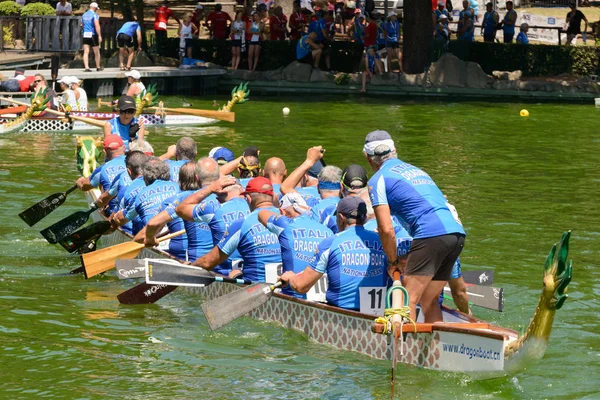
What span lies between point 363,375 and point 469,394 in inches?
38.3

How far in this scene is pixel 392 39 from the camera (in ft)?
109

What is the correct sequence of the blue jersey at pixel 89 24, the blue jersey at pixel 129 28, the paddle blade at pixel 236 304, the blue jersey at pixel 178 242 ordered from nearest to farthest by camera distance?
the paddle blade at pixel 236 304 → the blue jersey at pixel 178 242 → the blue jersey at pixel 89 24 → the blue jersey at pixel 129 28

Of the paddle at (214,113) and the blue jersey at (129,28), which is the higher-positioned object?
the blue jersey at (129,28)

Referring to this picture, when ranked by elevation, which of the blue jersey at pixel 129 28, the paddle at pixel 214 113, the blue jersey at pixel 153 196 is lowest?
the paddle at pixel 214 113

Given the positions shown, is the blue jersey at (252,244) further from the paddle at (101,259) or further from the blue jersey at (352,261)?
the paddle at (101,259)

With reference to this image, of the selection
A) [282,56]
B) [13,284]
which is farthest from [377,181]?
[282,56]

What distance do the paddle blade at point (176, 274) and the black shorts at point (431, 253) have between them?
244 cm

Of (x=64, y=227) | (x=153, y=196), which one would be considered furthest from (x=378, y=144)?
(x=64, y=227)

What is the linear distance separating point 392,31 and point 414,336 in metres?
24.4

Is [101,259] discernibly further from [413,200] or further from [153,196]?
[413,200]

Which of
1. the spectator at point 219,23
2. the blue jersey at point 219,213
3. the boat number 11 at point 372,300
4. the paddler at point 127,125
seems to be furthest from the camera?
the spectator at point 219,23

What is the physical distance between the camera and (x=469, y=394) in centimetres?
912

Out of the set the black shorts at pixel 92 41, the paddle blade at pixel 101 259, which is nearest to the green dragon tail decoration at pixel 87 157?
the paddle blade at pixel 101 259

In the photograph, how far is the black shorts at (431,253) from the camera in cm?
931
